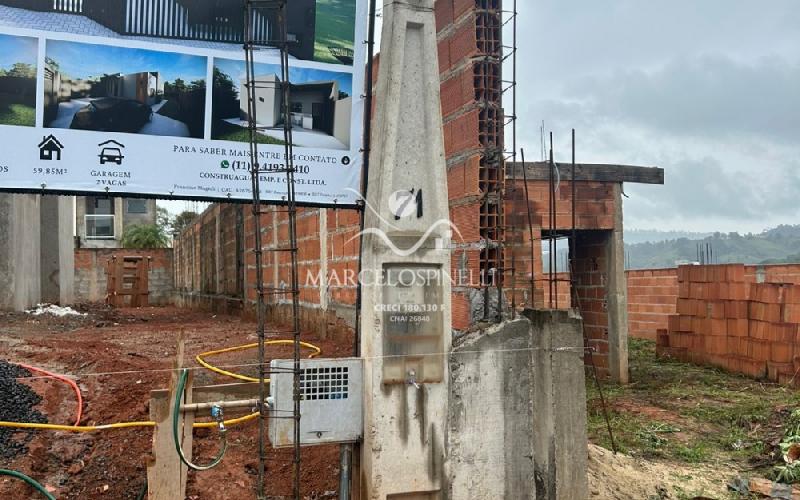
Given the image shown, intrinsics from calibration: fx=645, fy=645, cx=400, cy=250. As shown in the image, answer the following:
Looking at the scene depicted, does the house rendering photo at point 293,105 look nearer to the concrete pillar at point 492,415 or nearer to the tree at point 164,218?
the concrete pillar at point 492,415

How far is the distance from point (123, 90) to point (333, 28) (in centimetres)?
172

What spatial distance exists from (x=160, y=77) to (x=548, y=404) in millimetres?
3891

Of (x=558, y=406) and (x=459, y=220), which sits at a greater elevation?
(x=459, y=220)

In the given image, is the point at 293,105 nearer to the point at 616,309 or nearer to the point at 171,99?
the point at 171,99

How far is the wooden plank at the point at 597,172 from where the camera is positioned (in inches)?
330

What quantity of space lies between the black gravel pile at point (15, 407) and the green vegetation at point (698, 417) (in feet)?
17.4

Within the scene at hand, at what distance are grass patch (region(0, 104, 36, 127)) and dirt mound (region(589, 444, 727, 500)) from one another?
519 centimetres

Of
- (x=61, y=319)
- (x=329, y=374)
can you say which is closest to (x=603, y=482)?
(x=329, y=374)

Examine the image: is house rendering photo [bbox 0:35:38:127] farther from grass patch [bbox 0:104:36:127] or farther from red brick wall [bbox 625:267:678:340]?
red brick wall [bbox 625:267:678:340]

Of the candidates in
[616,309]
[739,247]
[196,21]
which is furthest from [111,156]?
[739,247]

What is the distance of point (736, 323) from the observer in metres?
11.2

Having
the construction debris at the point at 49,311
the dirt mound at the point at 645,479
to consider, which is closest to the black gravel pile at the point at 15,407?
the dirt mound at the point at 645,479

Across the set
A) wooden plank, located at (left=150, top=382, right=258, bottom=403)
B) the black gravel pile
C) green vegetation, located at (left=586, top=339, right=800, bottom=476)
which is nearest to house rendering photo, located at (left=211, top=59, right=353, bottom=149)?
wooden plank, located at (left=150, top=382, right=258, bottom=403)

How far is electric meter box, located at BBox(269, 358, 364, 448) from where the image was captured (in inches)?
171
